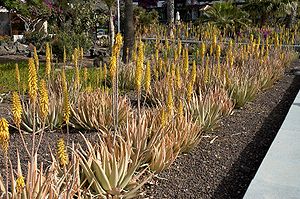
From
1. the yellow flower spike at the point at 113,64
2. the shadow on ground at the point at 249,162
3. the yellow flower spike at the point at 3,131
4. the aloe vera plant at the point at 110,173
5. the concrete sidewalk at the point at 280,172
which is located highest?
the yellow flower spike at the point at 113,64

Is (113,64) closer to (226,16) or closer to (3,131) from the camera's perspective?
(3,131)

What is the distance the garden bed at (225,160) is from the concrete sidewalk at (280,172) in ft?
0.71

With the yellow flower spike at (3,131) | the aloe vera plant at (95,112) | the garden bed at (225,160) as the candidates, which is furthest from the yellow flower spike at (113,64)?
the aloe vera plant at (95,112)

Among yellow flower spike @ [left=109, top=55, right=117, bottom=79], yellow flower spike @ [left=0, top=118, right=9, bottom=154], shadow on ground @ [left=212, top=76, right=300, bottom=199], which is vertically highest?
yellow flower spike @ [left=109, top=55, right=117, bottom=79]

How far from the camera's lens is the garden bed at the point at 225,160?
396cm

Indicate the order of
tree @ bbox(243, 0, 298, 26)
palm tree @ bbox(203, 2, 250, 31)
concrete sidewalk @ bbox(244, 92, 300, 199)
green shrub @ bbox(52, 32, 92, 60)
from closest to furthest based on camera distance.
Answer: concrete sidewalk @ bbox(244, 92, 300, 199)
green shrub @ bbox(52, 32, 92, 60)
palm tree @ bbox(203, 2, 250, 31)
tree @ bbox(243, 0, 298, 26)

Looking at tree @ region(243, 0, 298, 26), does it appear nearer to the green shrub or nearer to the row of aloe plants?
the green shrub

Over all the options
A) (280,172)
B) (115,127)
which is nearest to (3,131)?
(115,127)

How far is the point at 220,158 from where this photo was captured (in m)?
4.81

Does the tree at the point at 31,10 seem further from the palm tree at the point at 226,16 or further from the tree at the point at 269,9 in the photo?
the tree at the point at 269,9

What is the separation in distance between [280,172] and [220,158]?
0.89 meters

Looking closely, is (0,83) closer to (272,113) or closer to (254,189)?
(272,113)

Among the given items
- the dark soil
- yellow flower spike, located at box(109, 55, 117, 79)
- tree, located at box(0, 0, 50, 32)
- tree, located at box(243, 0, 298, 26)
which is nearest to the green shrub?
tree, located at box(0, 0, 50, 32)

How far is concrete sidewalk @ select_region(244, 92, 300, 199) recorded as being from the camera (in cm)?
358
